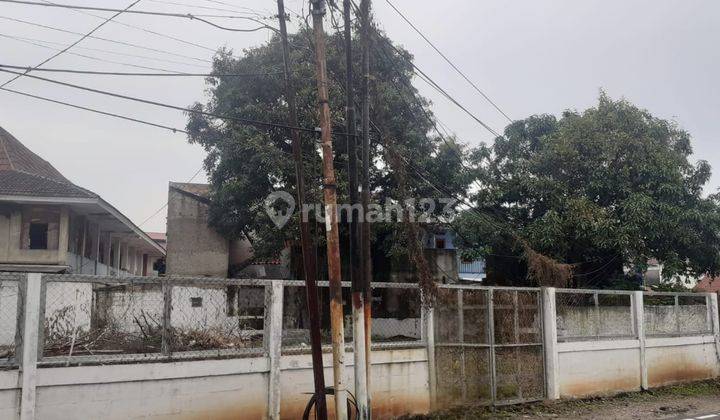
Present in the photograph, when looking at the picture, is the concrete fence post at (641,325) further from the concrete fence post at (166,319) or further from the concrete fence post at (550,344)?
the concrete fence post at (166,319)

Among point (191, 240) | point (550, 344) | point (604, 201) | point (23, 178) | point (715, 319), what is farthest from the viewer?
point (191, 240)

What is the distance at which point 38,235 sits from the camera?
18453 millimetres

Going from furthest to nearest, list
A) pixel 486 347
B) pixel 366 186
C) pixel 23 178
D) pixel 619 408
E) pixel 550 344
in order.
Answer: pixel 23 178 → pixel 619 408 → pixel 550 344 → pixel 486 347 → pixel 366 186

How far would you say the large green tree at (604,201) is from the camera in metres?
16.9

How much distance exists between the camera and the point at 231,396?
7723mm

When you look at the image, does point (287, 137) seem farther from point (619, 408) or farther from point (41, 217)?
point (619, 408)

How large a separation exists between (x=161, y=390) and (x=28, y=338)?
156 cm

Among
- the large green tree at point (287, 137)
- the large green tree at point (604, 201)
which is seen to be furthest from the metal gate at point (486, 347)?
the large green tree at point (287, 137)

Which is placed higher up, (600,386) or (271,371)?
(271,371)

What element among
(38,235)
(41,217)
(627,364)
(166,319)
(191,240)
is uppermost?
(41,217)

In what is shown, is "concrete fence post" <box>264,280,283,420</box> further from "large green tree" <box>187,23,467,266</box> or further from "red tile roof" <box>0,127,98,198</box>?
"red tile roof" <box>0,127,98,198</box>

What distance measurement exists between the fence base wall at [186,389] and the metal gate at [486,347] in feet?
3.05

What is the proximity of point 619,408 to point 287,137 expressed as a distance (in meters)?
11.2

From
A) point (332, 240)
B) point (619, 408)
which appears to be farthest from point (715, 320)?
point (332, 240)
